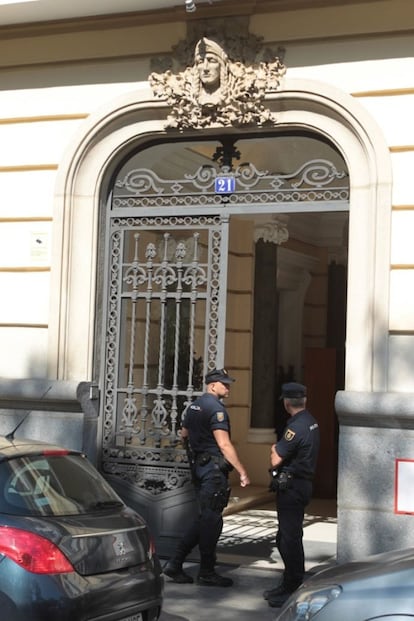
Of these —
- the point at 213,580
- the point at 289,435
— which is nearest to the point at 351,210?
the point at 289,435

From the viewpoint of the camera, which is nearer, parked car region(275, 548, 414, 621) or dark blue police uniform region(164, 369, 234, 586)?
parked car region(275, 548, 414, 621)

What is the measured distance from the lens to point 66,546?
5.82 metres

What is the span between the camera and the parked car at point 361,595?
456 cm

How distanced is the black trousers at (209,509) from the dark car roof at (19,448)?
2230 mm

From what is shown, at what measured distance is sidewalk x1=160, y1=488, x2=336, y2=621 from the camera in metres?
7.98

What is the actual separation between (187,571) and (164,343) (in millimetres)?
2193

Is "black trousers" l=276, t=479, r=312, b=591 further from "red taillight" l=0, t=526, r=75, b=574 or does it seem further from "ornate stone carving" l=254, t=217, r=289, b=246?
"ornate stone carving" l=254, t=217, r=289, b=246

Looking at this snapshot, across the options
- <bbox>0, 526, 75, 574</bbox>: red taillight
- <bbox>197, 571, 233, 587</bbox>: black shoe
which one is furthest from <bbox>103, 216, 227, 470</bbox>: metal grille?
<bbox>0, 526, 75, 574</bbox>: red taillight

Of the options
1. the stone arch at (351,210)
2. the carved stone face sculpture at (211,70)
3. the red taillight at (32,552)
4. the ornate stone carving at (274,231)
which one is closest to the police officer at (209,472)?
the stone arch at (351,210)

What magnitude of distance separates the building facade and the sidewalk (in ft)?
2.92

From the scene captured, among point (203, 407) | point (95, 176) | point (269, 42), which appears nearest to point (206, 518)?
point (203, 407)

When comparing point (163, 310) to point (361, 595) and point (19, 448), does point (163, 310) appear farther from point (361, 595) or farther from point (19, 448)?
point (361, 595)

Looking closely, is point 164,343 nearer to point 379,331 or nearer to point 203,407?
point 203,407

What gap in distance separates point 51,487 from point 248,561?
3918mm
